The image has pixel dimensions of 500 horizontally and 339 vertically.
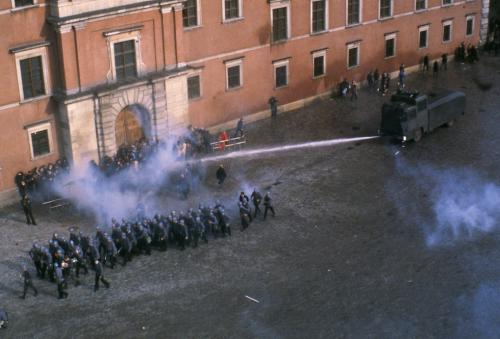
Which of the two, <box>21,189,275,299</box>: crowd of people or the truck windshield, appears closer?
<box>21,189,275,299</box>: crowd of people

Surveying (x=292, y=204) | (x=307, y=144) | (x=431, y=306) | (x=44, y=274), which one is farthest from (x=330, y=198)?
(x=44, y=274)

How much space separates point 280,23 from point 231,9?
4130 mm

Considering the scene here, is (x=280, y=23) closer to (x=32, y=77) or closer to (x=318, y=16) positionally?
(x=318, y=16)

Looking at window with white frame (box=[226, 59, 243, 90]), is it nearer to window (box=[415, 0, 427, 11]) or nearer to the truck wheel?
the truck wheel

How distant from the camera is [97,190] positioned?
1811 inches

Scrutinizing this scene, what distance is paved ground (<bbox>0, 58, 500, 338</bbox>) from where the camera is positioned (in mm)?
33812

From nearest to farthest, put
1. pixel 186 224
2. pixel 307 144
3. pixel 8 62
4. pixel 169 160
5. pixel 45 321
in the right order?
1. pixel 45 321
2. pixel 186 224
3. pixel 8 62
4. pixel 169 160
5. pixel 307 144

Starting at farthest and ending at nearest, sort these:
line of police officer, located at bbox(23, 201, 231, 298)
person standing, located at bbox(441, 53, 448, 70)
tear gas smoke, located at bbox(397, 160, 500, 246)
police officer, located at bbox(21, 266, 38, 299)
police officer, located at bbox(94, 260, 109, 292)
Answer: person standing, located at bbox(441, 53, 448, 70), tear gas smoke, located at bbox(397, 160, 500, 246), line of police officer, located at bbox(23, 201, 231, 298), police officer, located at bbox(94, 260, 109, 292), police officer, located at bbox(21, 266, 38, 299)

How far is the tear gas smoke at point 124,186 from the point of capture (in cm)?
4447

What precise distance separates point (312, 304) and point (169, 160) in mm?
17331

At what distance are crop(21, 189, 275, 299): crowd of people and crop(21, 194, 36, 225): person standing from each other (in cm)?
277

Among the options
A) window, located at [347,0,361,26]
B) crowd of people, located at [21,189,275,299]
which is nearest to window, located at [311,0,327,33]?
window, located at [347,0,361,26]

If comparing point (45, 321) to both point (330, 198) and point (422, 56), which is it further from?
point (422, 56)

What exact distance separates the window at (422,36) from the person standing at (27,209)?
34.4 m
